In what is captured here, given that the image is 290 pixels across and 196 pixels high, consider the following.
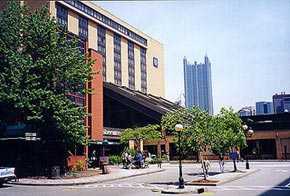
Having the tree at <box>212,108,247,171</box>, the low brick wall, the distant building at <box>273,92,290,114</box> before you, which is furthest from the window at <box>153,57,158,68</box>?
the tree at <box>212,108,247,171</box>

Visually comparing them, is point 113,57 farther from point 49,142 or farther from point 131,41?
point 49,142

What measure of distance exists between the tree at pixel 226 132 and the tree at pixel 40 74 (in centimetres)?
1107

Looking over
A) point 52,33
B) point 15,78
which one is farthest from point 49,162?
point 52,33

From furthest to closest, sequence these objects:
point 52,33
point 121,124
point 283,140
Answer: point 121,124 < point 283,140 < point 52,33

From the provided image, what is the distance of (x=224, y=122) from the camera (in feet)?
106

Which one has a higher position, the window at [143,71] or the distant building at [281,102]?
the window at [143,71]

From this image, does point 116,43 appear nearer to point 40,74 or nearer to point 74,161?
point 74,161

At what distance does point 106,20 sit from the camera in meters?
89.4

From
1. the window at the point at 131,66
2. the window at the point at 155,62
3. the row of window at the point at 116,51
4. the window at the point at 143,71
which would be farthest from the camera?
the window at the point at 155,62

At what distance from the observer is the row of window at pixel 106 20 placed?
78.6m

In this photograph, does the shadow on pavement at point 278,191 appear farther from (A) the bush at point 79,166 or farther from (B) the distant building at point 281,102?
(B) the distant building at point 281,102

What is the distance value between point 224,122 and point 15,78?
53.9 ft

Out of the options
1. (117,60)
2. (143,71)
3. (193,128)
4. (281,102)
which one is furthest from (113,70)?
(193,128)

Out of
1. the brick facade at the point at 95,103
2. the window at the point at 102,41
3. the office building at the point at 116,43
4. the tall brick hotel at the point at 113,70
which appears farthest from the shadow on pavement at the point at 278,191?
the window at the point at 102,41
